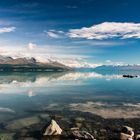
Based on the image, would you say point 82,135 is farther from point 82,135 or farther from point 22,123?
point 22,123

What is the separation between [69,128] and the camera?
34.9 m

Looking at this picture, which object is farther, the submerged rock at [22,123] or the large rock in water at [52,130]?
the submerged rock at [22,123]

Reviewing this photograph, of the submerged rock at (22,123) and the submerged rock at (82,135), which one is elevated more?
the submerged rock at (22,123)

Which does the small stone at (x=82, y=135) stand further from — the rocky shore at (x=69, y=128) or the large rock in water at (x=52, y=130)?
the large rock in water at (x=52, y=130)

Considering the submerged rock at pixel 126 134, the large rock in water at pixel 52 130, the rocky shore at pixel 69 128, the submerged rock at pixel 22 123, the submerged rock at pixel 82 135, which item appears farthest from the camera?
the submerged rock at pixel 22 123

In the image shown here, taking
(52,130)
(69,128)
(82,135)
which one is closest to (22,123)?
(52,130)

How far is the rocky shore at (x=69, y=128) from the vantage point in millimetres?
31203

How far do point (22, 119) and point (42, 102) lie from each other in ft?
52.8

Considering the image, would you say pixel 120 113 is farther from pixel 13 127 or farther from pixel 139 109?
pixel 13 127

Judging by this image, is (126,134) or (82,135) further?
(126,134)

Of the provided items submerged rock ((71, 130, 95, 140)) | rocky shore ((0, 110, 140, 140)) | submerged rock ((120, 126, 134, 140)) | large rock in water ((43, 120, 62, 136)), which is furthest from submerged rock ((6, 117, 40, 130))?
submerged rock ((120, 126, 134, 140))

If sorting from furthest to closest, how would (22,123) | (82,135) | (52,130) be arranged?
(22,123), (52,130), (82,135)

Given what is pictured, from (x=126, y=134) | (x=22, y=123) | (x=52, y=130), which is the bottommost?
(x=126, y=134)

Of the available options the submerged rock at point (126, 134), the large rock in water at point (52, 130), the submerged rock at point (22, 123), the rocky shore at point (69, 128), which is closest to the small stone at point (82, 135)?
the rocky shore at point (69, 128)
